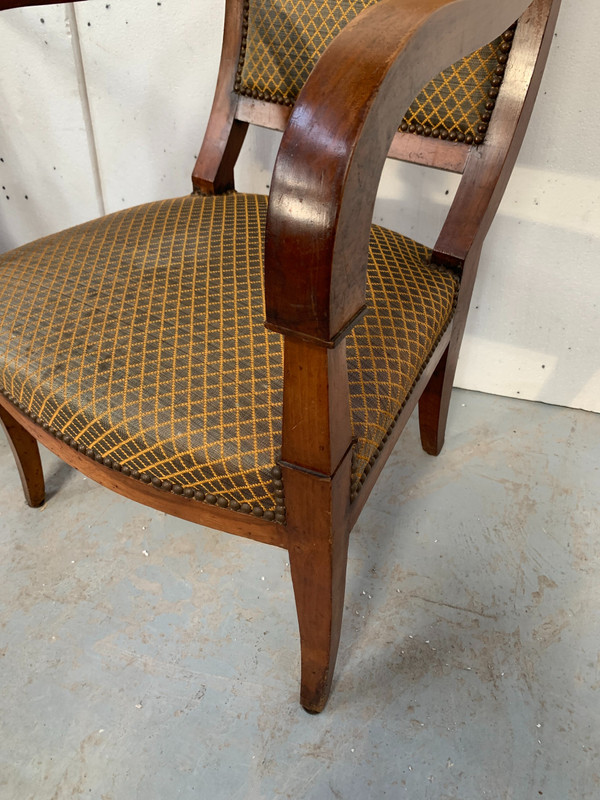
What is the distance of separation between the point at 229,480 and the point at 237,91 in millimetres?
696

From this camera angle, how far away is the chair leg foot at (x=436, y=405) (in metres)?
1.10

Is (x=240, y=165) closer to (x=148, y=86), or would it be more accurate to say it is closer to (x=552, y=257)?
(x=148, y=86)

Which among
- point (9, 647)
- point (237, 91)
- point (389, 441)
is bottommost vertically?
point (9, 647)

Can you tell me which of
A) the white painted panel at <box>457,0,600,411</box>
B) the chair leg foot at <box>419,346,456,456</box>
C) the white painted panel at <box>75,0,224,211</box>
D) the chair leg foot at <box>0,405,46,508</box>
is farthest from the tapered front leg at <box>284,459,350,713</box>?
the white painted panel at <box>75,0,224,211</box>

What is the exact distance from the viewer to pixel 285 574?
1075 millimetres

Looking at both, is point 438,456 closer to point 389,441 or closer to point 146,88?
point 389,441

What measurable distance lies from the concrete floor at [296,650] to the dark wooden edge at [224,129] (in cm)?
60

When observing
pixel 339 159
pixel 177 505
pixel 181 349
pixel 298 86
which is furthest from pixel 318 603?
pixel 298 86

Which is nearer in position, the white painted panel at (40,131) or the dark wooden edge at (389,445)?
the dark wooden edge at (389,445)

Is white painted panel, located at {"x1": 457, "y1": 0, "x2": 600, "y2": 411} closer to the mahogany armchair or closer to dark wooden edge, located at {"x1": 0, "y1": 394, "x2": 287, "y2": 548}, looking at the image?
the mahogany armchair

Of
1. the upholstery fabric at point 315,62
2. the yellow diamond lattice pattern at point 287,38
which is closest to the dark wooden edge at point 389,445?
the upholstery fabric at point 315,62

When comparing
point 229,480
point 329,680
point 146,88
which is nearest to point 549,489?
point 329,680

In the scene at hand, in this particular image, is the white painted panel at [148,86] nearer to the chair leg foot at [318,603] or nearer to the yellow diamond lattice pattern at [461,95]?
the yellow diamond lattice pattern at [461,95]

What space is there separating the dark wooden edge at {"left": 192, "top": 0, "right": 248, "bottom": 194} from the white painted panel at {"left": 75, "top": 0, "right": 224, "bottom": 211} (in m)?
0.24
